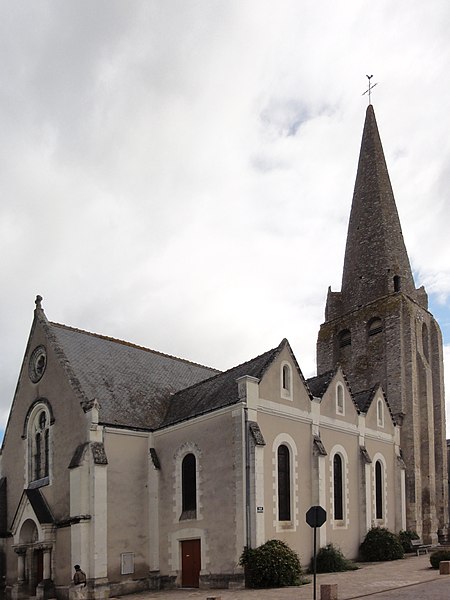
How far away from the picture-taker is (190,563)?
2434 centimetres

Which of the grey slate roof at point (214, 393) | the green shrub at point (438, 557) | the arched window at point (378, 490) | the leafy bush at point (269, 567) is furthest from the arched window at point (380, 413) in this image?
the leafy bush at point (269, 567)

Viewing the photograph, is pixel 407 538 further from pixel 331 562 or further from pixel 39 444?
pixel 39 444

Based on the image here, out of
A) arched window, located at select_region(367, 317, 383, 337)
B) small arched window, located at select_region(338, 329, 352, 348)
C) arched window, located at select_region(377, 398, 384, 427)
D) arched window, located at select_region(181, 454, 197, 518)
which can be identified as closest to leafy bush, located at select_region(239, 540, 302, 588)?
arched window, located at select_region(181, 454, 197, 518)

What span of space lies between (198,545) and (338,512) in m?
7.45

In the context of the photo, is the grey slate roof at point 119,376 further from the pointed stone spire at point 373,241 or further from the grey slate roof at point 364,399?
the pointed stone spire at point 373,241

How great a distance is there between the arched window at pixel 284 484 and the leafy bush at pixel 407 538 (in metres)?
10.8

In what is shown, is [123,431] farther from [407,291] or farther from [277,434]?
[407,291]

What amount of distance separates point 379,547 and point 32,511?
15734mm

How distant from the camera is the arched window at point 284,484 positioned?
24203mm

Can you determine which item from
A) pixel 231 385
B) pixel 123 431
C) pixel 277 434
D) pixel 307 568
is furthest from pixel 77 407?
pixel 307 568

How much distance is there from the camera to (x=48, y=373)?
2805 centimetres

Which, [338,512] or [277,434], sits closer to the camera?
[277,434]

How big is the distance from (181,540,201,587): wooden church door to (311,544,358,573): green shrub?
467cm

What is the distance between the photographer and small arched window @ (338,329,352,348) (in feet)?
135
